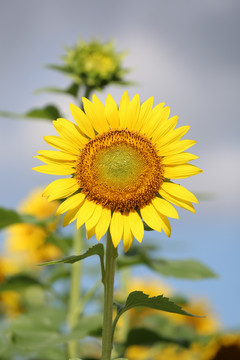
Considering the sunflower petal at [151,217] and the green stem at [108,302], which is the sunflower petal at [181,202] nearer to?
the sunflower petal at [151,217]

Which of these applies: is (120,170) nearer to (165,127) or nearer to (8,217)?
(165,127)

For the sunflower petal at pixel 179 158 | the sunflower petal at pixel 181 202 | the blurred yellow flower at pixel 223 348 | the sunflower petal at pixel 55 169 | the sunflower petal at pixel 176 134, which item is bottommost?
the blurred yellow flower at pixel 223 348

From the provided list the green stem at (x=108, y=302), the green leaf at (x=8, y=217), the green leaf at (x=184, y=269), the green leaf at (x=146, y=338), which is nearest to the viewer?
the green stem at (x=108, y=302)

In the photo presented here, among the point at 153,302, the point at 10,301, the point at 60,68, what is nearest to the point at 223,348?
the point at 153,302

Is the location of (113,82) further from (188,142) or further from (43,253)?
(43,253)

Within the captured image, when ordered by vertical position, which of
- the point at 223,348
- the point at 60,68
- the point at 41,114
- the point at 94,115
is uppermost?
the point at 60,68

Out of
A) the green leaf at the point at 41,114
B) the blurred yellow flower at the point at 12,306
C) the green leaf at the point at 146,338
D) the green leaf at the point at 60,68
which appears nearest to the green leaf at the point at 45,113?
the green leaf at the point at 41,114

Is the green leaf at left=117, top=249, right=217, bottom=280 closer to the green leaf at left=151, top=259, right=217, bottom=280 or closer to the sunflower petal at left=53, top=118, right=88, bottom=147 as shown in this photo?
the green leaf at left=151, top=259, right=217, bottom=280
